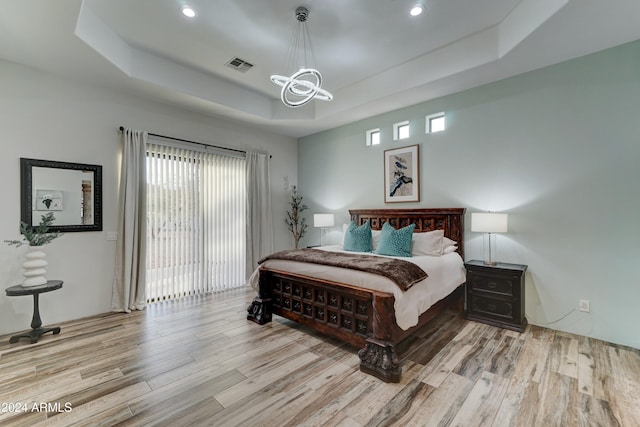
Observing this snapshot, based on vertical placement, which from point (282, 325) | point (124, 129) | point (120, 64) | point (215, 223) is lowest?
point (282, 325)

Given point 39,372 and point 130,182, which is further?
point 130,182

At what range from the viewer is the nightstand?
10.7 ft

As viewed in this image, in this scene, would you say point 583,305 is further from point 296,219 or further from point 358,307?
point 296,219

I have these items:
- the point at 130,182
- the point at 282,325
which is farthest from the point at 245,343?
the point at 130,182

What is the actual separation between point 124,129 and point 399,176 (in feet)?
13.9

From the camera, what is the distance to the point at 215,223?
16.5ft

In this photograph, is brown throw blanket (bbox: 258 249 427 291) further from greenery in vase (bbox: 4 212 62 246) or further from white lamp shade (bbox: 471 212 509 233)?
greenery in vase (bbox: 4 212 62 246)

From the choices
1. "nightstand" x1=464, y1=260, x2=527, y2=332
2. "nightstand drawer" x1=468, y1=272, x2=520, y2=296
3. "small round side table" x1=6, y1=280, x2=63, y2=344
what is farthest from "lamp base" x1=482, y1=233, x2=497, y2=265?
"small round side table" x1=6, y1=280, x2=63, y2=344

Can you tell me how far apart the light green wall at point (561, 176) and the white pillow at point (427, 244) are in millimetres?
589

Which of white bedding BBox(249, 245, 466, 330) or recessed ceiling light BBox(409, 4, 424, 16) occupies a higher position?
recessed ceiling light BBox(409, 4, 424, 16)

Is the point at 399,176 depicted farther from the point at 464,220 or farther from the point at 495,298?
the point at 495,298

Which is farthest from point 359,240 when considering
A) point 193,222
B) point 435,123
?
point 193,222

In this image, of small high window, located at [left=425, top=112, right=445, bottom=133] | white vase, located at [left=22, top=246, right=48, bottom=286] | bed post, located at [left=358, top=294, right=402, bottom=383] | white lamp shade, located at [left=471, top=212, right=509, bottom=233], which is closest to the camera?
bed post, located at [left=358, top=294, right=402, bottom=383]

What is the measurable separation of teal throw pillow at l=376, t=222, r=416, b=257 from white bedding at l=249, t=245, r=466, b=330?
0.95 ft
